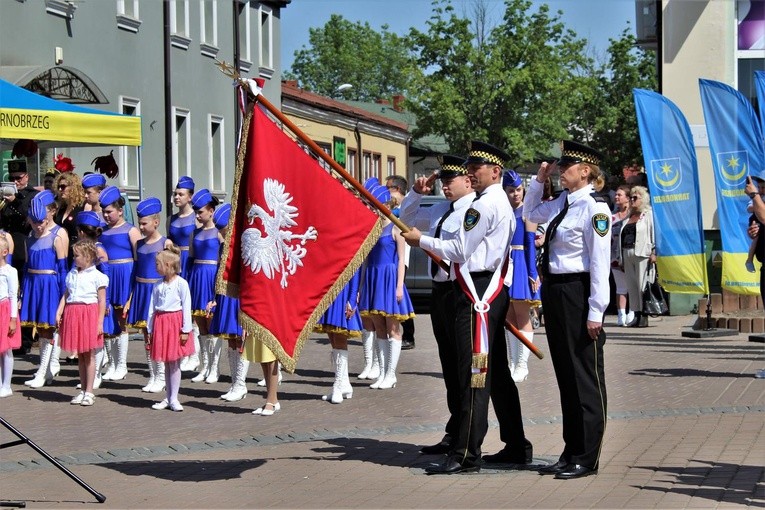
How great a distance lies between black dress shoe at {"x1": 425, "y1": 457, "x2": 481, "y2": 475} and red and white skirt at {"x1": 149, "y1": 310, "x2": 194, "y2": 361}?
4052mm

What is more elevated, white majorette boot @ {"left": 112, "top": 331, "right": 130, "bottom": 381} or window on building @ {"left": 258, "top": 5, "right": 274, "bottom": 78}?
window on building @ {"left": 258, "top": 5, "right": 274, "bottom": 78}

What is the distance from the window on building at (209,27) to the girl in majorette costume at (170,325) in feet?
75.9

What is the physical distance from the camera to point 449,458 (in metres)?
8.62

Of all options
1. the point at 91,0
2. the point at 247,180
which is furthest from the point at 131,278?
the point at 91,0

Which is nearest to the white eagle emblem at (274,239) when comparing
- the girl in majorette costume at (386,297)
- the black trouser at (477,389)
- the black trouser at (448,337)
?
the black trouser at (448,337)

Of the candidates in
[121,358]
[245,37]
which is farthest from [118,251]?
[245,37]

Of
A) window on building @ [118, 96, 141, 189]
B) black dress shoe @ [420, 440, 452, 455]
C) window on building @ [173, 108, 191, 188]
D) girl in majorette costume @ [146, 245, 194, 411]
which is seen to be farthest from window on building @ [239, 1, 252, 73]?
black dress shoe @ [420, 440, 452, 455]

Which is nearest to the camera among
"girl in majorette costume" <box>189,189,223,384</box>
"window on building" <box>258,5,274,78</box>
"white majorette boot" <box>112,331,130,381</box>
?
"girl in majorette costume" <box>189,189,223,384</box>

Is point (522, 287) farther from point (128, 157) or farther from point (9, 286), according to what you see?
point (128, 157)

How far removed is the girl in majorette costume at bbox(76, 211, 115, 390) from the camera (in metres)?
13.6

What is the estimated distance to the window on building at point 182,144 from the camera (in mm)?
34125

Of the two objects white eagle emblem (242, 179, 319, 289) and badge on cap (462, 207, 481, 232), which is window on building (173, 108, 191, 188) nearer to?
white eagle emblem (242, 179, 319, 289)

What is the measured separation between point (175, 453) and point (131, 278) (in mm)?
4604

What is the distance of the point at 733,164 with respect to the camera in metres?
16.7
